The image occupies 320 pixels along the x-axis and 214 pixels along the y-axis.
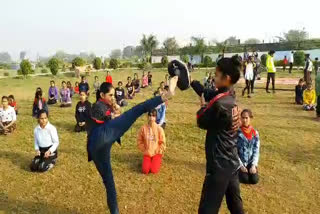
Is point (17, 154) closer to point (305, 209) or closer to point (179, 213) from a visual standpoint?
point (179, 213)

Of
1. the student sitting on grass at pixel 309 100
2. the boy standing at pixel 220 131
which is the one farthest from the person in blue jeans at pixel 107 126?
the student sitting on grass at pixel 309 100

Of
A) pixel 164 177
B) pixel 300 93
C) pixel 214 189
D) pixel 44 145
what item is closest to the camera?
pixel 214 189

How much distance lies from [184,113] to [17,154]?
5.52 meters

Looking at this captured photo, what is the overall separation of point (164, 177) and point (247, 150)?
62.5 inches

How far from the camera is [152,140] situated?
635cm

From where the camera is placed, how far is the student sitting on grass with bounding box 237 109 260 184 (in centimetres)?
557

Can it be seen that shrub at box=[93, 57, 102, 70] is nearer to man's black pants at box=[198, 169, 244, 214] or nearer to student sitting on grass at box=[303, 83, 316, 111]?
student sitting on grass at box=[303, 83, 316, 111]

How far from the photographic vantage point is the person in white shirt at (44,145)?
6.39 metres

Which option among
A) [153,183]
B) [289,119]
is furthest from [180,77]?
[289,119]

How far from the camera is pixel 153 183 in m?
5.70

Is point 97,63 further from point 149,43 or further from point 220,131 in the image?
point 220,131

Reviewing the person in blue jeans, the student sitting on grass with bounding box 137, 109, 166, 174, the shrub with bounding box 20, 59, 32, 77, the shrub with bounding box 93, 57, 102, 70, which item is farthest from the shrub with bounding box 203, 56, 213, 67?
the person in blue jeans

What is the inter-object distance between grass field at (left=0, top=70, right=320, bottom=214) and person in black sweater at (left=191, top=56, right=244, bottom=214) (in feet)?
5.97

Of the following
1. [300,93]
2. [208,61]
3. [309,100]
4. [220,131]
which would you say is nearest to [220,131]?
[220,131]
